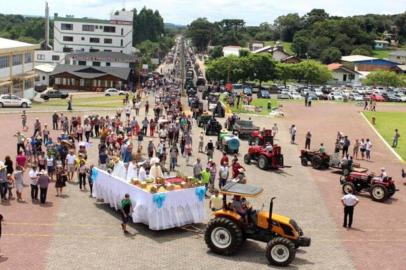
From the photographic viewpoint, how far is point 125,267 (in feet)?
48.9

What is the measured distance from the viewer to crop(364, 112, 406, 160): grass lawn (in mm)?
38156

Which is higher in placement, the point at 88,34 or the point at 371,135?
the point at 88,34

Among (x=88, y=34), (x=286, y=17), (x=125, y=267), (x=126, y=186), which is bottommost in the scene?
(x=125, y=267)

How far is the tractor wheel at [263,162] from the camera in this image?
28083 mm

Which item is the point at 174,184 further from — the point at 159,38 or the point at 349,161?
the point at 159,38

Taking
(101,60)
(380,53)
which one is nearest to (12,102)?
(101,60)

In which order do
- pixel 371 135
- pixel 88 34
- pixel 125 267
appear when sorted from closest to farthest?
pixel 125 267 < pixel 371 135 < pixel 88 34

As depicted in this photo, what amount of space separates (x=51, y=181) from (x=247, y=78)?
67949 millimetres

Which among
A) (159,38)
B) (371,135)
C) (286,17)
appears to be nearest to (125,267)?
(371,135)

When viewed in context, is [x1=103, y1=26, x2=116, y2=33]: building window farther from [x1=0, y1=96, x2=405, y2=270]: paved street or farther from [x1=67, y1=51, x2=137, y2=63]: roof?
[x1=0, y1=96, x2=405, y2=270]: paved street

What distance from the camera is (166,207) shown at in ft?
58.1

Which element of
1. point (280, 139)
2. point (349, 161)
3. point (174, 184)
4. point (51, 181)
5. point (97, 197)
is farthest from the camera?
point (280, 139)

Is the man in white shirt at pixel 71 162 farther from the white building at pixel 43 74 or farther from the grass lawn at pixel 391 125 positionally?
the white building at pixel 43 74

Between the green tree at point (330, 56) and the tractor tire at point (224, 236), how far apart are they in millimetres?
120282
